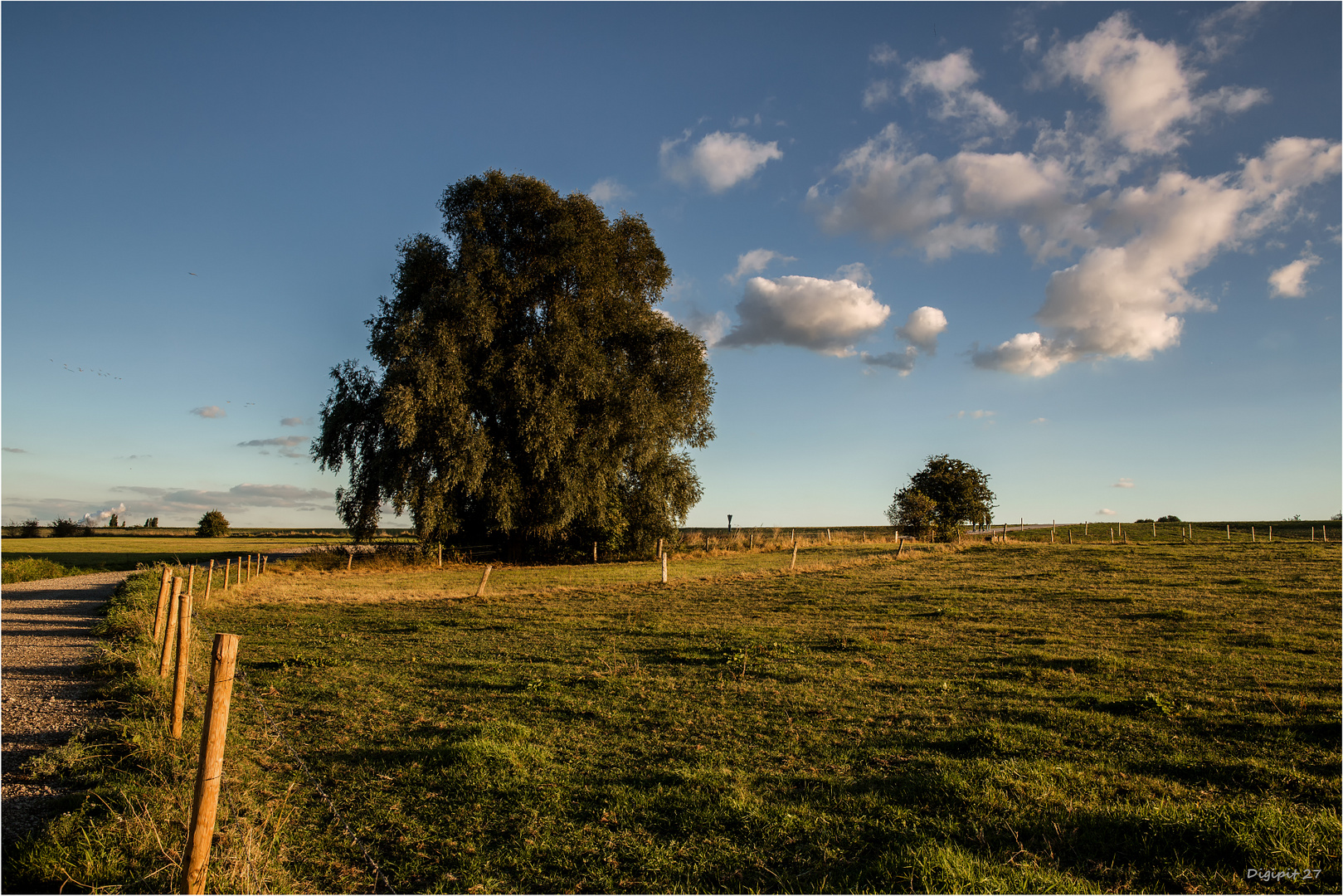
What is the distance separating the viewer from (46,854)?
4613 mm

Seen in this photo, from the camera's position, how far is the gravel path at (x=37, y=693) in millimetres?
5852

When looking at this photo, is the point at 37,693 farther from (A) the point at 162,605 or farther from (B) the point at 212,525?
(B) the point at 212,525

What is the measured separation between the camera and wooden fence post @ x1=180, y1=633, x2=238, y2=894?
165 inches

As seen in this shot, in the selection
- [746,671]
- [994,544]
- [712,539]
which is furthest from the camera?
[712,539]

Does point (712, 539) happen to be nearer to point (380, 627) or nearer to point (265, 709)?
point (380, 627)

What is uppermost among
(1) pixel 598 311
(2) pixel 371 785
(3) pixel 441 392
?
(1) pixel 598 311

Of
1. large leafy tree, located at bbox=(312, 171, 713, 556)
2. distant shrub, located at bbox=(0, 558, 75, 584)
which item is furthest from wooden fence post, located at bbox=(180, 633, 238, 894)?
distant shrub, located at bbox=(0, 558, 75, 584)

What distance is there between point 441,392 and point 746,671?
2275 centimetres

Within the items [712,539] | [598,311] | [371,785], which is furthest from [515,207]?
[371,785]

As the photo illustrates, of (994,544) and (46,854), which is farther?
(994,544)

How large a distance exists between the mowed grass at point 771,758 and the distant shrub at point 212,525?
78.6 metres

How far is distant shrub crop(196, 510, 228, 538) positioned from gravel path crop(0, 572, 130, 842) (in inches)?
2708

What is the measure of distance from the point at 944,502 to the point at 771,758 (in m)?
48.8

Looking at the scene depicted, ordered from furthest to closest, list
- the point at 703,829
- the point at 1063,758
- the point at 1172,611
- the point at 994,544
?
the point at 994,544, the point at 1172,611, the point at 1063,758, the point at 703,829
